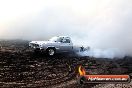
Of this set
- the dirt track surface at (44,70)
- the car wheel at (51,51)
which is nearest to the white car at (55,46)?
the car wheel at (51,51)

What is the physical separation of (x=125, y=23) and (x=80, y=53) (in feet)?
37.1

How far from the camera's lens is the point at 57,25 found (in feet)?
168

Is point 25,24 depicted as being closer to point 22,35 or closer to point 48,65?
point 22,35

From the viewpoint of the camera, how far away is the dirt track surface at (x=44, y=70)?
13.8m

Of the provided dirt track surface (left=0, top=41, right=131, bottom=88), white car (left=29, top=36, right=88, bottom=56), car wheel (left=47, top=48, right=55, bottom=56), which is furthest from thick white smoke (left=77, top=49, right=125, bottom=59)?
car wheel (left=47, top=48, right=55, bottom=56)

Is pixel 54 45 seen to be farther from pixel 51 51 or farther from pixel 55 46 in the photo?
pixel 51 51

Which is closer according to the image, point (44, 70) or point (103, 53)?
point (44, 70)

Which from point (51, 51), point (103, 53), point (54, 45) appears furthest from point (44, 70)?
point (103, 53)

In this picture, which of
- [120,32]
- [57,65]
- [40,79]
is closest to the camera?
[40,79]

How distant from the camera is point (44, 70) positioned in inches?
661

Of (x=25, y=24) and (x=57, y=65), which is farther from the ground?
(x=25, y=24)

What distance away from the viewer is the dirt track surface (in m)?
13.8

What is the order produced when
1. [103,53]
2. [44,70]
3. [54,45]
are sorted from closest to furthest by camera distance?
[44,70] → [54,45] → [103,53]

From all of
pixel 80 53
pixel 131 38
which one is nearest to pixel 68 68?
pixel 80 53
